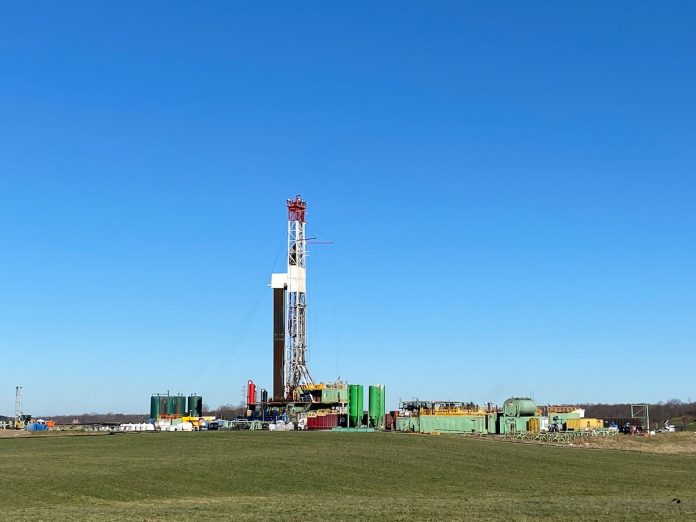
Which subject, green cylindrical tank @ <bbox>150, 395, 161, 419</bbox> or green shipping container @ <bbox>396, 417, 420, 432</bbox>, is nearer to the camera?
green shipping container @ <bbox>396, 417, 420, 432</bbox>

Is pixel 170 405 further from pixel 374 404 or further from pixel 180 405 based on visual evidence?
pixel 374 404

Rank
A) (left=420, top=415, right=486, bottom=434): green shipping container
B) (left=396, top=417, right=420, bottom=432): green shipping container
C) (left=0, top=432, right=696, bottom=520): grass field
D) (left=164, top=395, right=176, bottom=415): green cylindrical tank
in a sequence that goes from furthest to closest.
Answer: (left=164, top=395, right=176, bottom=415): green cylindrical tank, (left=396, top=417, right=420, bottom=432): green shipping container, (left=420, top=415, right=486, bottom=434): green shipping container, (left=0, top=432, right=696, bottom=520): grass field

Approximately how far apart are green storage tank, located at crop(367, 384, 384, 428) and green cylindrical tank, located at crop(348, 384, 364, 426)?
134 centimetres

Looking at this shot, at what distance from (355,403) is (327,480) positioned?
67.5 m

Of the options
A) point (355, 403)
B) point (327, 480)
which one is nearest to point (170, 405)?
point (355, 403)

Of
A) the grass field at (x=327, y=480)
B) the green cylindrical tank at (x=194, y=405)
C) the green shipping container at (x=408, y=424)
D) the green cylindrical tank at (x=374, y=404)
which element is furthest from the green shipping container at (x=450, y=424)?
the green cylindrical tank at (x=194, y=405)

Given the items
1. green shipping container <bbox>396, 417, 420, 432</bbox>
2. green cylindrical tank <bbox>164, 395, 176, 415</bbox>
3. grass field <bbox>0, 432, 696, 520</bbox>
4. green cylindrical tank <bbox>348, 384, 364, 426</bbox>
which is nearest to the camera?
grass field <bbox>0, 432, 696, 520</bbox>

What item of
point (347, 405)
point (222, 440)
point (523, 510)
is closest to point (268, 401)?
point (347, 405)

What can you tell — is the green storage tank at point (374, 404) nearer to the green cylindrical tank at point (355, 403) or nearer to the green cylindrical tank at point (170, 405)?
the green cylindrical tank at point (355, 403)

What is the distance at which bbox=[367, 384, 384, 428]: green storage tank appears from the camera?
115 metres

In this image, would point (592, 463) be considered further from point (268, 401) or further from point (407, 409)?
point (268, 401)

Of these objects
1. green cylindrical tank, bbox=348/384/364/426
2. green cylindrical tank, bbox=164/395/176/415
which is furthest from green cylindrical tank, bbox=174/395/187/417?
green cylindrical tank, bbox=348/384/364/426

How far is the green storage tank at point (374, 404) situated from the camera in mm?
114938

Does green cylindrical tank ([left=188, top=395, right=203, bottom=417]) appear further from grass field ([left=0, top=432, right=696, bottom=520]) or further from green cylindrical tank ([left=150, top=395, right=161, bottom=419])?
grass field ([left=0, top=432, right=696, bottom=520])
